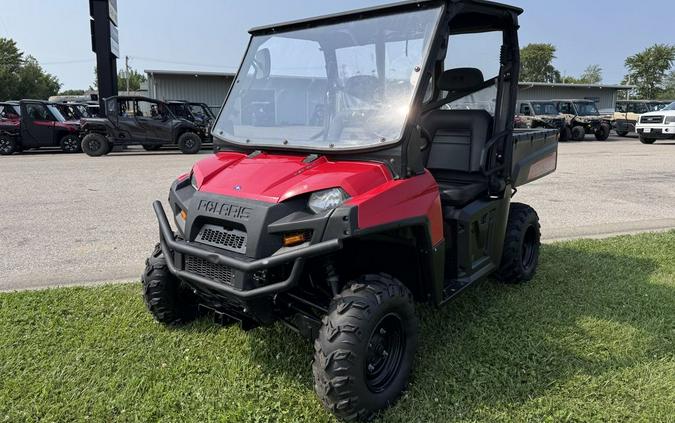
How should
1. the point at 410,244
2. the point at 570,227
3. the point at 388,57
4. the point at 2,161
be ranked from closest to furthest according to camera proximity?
the point at 410,244, the point at 388,57, the point at 570,227, the point at 2,161

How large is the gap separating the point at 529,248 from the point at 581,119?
67.6 feet

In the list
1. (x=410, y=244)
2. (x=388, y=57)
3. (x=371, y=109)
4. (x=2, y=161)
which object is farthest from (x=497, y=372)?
(x=2, y=161)

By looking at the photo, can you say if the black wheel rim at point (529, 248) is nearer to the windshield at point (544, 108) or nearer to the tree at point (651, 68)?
the windshield at point (544, 108)

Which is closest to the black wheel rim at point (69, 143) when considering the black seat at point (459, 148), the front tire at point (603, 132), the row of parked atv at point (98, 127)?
the row of parked atv at point (98, 127)

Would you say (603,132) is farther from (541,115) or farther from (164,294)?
(164,294)

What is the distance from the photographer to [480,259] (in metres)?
3.71

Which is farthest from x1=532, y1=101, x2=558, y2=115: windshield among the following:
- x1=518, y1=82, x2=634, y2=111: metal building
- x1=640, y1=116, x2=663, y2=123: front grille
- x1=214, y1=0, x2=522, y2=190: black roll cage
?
x1=214, y1=0, x2=522, y2=190: black roll cage

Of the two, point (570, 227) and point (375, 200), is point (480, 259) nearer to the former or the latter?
point (375, 200)

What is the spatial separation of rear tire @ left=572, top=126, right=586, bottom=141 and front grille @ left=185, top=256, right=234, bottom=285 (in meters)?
23.1

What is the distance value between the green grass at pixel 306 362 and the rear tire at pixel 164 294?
0.37 feet

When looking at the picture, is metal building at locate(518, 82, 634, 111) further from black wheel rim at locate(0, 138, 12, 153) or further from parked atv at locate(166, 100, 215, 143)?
black wheel rim at locate(0, 138, 12, 153)

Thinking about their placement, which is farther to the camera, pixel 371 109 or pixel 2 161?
pixel 2 161

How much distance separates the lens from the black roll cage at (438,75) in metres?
2.79

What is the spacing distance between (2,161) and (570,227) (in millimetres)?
13836
